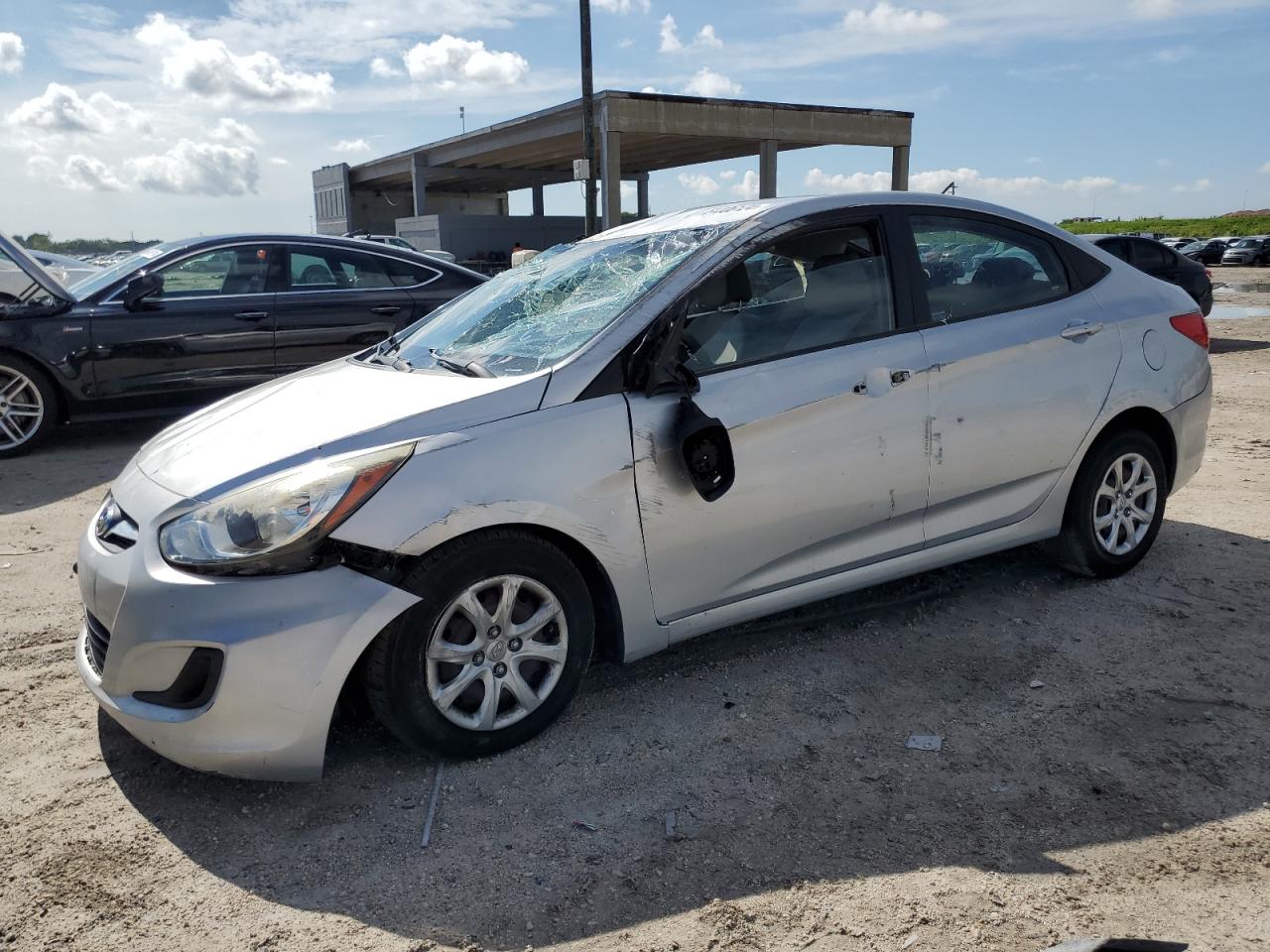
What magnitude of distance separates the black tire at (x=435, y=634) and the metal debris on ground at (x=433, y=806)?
0.09 metres

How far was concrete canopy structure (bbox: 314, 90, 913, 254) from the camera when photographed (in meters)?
30.5

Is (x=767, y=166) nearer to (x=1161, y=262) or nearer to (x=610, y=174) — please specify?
(x=610, y=174)

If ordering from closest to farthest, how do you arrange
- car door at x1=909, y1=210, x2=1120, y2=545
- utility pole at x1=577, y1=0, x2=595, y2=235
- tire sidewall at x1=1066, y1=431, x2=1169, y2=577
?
car door at x1=909, y1=210, x2=1120, y2=545
tire sidewall at x1=1066, y1=431, x2=1169, y2=577
utility pole at x1=577, y1=0, x2=595, y2=235

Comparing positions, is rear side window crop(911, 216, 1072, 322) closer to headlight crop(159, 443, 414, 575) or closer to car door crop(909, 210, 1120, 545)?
car door crop(909, 210, 1120, 545)

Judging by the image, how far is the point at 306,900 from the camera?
262 centimetres

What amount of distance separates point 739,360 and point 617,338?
449mm

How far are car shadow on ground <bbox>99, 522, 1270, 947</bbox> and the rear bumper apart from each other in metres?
0.81

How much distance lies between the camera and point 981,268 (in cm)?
422

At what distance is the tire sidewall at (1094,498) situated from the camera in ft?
14.5

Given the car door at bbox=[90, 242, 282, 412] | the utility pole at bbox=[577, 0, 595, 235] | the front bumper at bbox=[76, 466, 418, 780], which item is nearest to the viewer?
the front bumper at bbox=[76, 466, 418, 780]

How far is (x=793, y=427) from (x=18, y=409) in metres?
6.43

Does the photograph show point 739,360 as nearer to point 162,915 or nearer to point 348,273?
point 162,915

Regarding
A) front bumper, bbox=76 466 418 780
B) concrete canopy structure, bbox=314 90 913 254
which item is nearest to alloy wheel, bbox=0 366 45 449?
front bumper, bbox=76 466 418 780

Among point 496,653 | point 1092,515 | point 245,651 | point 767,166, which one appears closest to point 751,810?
point 496,653
